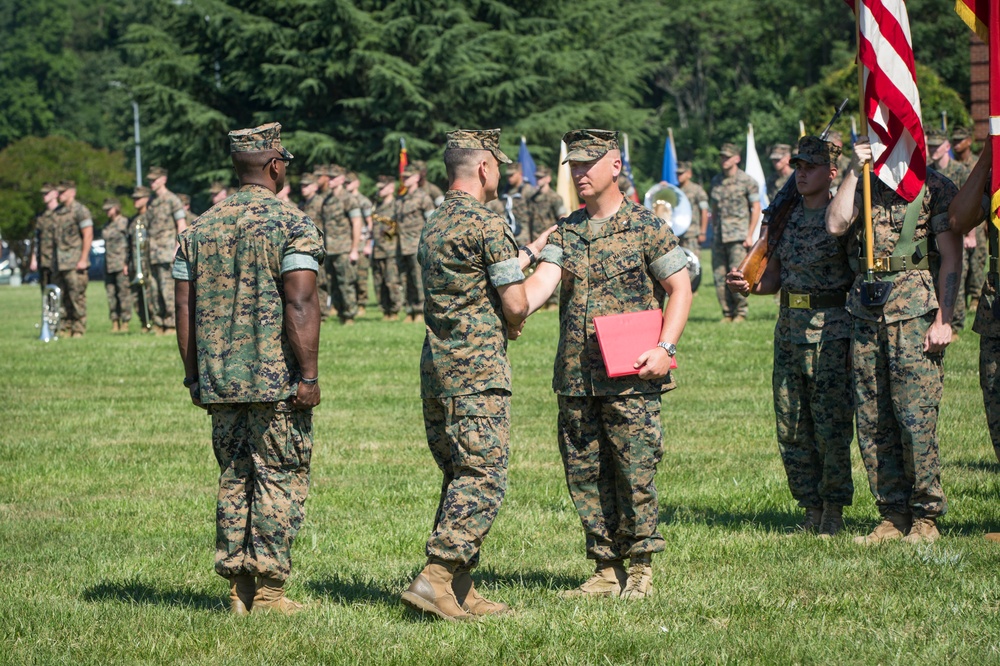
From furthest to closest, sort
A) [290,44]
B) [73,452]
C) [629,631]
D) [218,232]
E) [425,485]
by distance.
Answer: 1. [290,44]
2. [73,452]
3. [425,485]
4. [218,232]
5. [629,631]

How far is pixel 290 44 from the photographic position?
167 feet

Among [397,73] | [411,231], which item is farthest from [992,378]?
[397,73]

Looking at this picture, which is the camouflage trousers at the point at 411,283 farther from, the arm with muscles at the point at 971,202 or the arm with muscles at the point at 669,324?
the arm with muscles at the point at 669,324

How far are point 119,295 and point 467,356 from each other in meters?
20.4

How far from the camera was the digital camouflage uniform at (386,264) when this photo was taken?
82.0 feet

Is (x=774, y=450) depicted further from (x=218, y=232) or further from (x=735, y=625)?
(x=218, y=232)

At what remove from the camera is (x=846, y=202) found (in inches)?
320

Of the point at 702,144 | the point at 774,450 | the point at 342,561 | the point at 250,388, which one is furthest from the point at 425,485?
the point at 702,144

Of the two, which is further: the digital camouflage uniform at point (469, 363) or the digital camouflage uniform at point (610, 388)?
the digital camouflage uniform at point (610, 388)

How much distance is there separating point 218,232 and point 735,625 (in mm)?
3057

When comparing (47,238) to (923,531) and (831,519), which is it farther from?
(923,531)

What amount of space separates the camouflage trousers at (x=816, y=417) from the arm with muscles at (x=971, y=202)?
95 cm

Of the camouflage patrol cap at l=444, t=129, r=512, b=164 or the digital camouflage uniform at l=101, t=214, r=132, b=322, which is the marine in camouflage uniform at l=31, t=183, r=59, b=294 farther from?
the camouflage patrol cap at l=444, t=129, r=512, b=164

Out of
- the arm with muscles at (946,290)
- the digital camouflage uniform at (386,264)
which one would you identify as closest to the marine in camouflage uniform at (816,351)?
the arm with muscles at (946,290)
